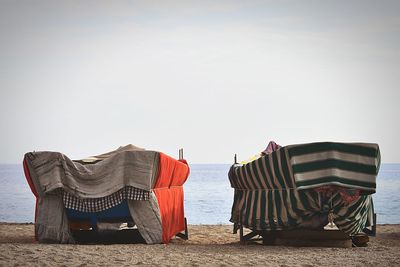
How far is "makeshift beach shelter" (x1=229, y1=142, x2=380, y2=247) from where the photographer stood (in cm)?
1080

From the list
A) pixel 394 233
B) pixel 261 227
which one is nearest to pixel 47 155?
pixel 261 227

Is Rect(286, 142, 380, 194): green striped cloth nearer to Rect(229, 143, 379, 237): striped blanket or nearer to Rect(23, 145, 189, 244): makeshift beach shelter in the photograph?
Rect(229, 143, 379, 237): striped blanket

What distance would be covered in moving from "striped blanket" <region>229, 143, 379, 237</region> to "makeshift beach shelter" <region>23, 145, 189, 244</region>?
1.60 metres

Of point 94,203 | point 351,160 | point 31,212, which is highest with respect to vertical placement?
point 351,160

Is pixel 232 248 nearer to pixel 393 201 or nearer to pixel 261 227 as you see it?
pixel 261 227

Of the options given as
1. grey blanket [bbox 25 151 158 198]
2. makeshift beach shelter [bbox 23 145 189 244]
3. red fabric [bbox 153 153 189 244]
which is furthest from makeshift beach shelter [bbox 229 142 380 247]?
grey blanket [bbox 25 151 158 198]

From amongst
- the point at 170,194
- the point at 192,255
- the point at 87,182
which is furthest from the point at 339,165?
the point at 87,182

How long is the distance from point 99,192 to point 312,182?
3.15 metres

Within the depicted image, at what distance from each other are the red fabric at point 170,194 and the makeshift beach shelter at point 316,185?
1.40 meters

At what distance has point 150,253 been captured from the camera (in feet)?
33.3

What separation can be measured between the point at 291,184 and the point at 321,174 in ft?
2.05

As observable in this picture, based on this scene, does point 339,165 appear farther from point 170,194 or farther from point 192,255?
point 170,194

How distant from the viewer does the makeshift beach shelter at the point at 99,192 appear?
11.4 metres

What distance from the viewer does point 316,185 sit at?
10773 mm
